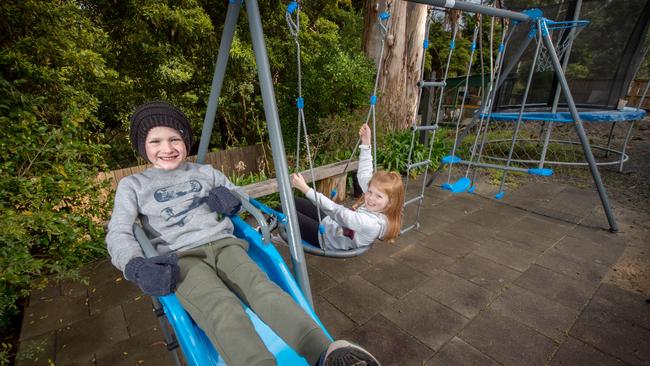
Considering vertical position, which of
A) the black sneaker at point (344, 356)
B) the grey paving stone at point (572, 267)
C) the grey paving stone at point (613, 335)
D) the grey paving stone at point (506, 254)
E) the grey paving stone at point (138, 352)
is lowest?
the grey paving stone at point (613, 335)

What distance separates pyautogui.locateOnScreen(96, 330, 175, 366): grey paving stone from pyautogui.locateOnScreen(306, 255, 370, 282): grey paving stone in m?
1.27

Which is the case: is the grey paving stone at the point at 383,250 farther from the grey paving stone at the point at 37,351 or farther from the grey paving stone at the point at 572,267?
the grey paving stone at the point at 37,351

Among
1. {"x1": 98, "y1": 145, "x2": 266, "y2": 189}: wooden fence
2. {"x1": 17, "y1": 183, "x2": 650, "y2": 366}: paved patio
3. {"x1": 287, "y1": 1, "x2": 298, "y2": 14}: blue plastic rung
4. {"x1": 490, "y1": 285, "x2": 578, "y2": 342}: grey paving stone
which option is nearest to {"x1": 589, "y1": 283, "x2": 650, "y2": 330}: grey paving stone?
{"x1": 17, "y1": 183, "x2": 650, "y2": 366}: paved patio

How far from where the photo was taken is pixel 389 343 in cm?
194

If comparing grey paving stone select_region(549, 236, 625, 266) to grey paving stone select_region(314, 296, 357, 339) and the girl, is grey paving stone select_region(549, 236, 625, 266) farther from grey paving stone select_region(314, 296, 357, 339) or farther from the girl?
grey paving stone select_region(314, 296, 357, 339)

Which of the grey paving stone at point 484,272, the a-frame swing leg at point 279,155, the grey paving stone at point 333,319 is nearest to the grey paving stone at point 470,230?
the grey paving stone at point 484,272

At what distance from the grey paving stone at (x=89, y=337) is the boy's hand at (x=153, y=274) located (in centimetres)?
108

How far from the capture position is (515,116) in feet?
14.2

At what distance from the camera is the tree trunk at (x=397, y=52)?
5004 mm

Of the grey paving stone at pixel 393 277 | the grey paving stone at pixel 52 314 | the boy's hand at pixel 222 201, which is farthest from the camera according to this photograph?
the grey paving stone at pixel 393 277

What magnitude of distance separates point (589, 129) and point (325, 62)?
8.34 metres

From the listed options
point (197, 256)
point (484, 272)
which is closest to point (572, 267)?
point (484, 272)

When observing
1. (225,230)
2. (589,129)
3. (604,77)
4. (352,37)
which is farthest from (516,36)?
(225,230)

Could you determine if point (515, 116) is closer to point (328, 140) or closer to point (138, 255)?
point (328, 140)
